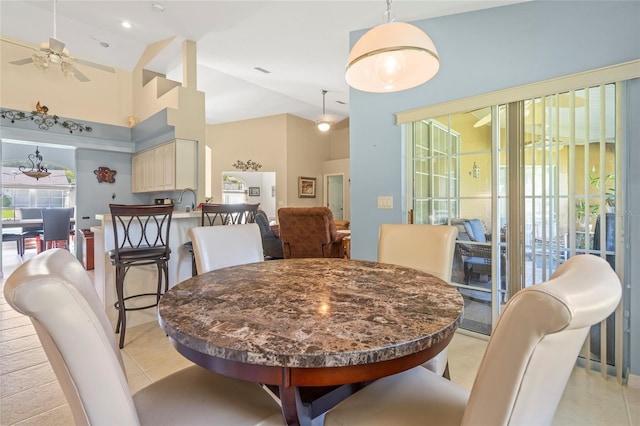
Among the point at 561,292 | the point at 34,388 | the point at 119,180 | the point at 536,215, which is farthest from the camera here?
the point at 119,180

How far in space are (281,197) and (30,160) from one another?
221 inches

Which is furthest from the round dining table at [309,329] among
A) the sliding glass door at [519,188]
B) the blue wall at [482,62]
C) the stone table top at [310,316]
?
the blue wall at [482,62]

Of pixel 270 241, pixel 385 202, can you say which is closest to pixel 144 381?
pixel 385 202

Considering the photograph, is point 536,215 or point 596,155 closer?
point 596,155

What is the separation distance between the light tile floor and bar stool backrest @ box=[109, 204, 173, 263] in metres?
0.78

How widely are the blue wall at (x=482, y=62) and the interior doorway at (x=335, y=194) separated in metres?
5.81

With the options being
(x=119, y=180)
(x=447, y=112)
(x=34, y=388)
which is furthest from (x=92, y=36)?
(x=447, y=112)

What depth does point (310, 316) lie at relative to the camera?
2.99ft

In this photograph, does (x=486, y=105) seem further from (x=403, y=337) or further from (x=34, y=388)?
(x=34, y=388)

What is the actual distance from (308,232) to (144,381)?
273 cm

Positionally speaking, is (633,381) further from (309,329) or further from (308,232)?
(308,232)

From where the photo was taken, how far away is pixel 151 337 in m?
2.60

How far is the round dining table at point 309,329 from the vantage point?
72 cm

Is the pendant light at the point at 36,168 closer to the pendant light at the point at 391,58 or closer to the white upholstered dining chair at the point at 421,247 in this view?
the pendant light at the point at 391,58
